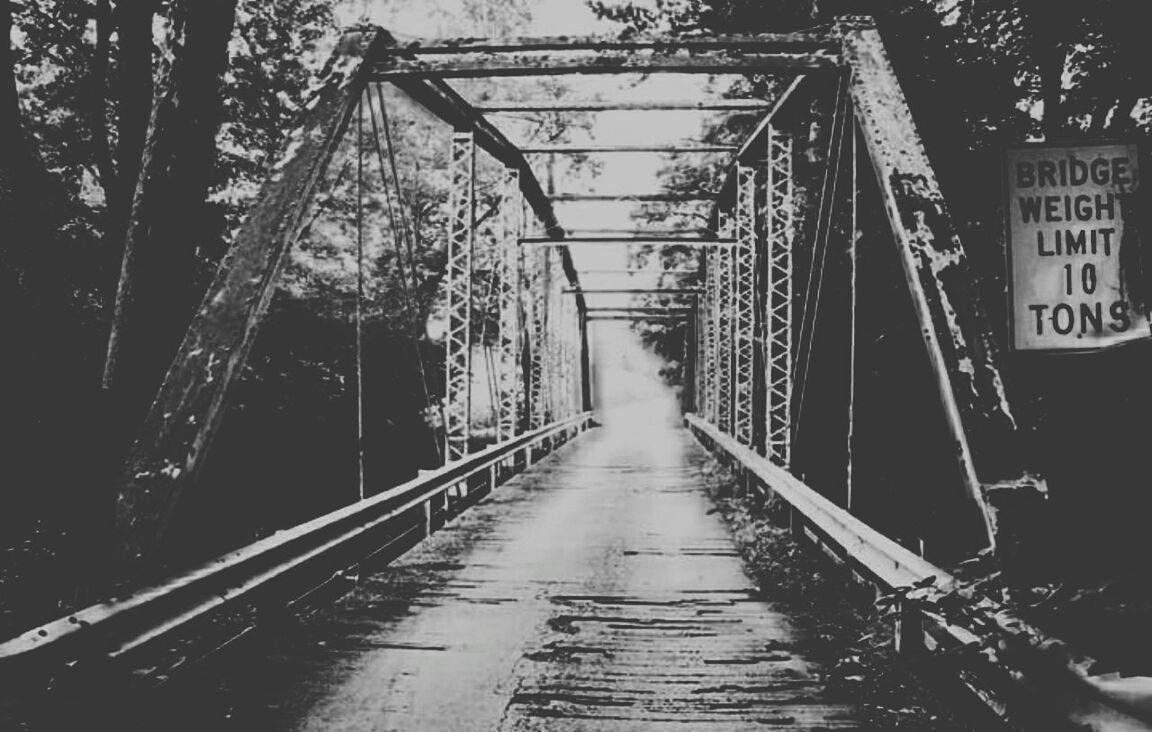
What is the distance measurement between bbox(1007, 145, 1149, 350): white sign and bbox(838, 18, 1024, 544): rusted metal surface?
610 mm

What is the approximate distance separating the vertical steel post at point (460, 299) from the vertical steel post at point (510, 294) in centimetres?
246

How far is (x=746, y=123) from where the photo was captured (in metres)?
19.7

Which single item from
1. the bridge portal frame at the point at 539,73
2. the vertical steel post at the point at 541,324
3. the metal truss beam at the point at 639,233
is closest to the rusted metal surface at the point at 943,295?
the bridge portal frame at the point at 539,73

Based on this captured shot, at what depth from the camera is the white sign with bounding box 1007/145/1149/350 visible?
135 inches

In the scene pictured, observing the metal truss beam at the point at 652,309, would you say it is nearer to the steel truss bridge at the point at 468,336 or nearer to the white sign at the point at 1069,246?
the steel truss bridge at the point at 468,336

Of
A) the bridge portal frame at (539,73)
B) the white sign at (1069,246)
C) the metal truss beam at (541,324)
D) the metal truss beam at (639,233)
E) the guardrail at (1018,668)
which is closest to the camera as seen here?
the guardrail at (1018,668)

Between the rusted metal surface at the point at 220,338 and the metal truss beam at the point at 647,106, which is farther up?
the metal truss beam at the point at 647,106

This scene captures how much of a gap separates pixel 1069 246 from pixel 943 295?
1.00 m

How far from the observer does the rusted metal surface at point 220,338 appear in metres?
3.78

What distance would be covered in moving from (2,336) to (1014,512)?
10.5 meters

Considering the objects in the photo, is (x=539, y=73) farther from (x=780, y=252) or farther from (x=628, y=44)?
(x=780, y=252)

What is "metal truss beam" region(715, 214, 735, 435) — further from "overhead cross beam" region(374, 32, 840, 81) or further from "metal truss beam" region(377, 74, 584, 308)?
"overhead cross beam" region(374, 32, 840, 81)

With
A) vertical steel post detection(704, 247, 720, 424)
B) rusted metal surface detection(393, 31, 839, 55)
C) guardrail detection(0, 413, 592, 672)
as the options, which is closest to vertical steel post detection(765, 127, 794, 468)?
rusted metal surface detection(393, 31, 839, 55)

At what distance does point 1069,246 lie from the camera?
137 inches
